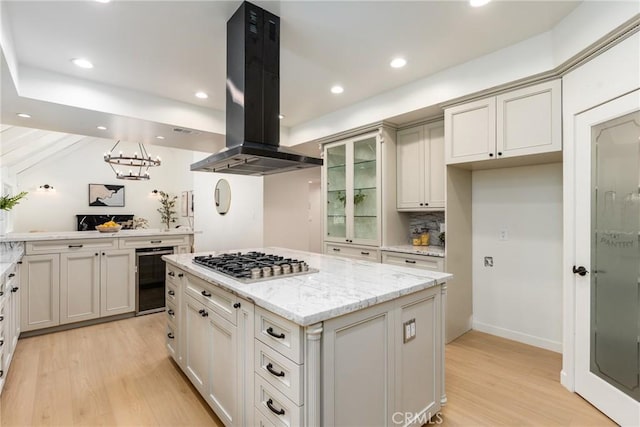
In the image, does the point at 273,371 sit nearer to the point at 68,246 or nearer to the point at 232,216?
the point at 68,246

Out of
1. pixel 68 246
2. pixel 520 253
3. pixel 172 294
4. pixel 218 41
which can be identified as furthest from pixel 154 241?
pixel 520 253

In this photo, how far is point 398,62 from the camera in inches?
110

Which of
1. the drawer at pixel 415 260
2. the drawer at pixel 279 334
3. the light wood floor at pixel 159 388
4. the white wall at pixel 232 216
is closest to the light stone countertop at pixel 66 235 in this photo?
the light wood floor at pixel 159 388

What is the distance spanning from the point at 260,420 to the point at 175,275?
4.83 ft

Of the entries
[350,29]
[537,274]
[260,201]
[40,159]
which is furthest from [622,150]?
[40,159]

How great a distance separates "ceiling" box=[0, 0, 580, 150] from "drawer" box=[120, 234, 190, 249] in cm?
147

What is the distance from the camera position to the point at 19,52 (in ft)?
8.26

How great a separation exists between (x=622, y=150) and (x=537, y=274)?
1.47 meters

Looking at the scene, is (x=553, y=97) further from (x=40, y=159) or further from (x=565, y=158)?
(x=40, y=159)

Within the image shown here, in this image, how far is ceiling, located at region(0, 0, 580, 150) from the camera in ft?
6.73

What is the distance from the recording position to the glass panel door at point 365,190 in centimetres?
374

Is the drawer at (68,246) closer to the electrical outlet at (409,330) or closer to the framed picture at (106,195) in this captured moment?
the electrical outlet at (409,330)

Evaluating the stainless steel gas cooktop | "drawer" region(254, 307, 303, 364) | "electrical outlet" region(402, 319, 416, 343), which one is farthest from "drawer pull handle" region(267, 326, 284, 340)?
"electrical outlet" region(402, 319, 416, 343)

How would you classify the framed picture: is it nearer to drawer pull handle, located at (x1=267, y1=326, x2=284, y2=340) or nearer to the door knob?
drawer pull handle, located at (x1=267, y1=326, x2=284, y2=340)
